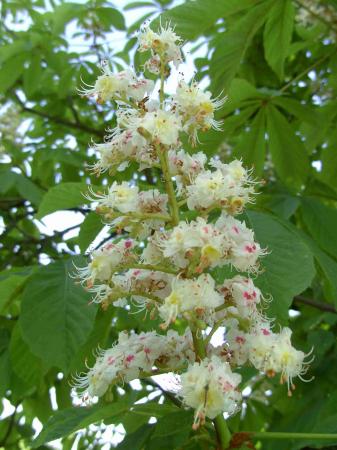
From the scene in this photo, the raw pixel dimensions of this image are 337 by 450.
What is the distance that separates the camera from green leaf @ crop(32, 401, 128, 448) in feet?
3.45

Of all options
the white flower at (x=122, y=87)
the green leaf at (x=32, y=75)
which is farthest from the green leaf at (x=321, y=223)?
the green leaf at (x=32, y=75)

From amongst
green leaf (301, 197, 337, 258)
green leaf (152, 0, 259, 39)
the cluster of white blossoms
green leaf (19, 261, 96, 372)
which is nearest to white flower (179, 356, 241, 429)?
the cluster of white blossoms

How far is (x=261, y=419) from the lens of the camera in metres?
2.91

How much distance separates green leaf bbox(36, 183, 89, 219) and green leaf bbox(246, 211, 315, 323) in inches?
15.4

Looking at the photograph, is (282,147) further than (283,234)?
Yes

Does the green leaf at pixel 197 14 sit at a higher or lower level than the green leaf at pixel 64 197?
higher

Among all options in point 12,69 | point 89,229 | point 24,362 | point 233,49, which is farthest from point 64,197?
point 12,69

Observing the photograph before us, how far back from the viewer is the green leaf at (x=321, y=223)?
1686mm

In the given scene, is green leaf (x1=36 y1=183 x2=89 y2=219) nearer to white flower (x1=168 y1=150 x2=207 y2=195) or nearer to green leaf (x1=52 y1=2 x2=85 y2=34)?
white flower (x1=168 y1=150 x2=207 y2=195)

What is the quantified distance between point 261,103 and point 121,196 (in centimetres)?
119

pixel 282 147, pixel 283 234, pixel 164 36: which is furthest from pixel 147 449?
pixel 282 147

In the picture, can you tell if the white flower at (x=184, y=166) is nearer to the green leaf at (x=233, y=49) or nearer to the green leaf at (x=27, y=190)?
the green leaf at (x=233, y=49)

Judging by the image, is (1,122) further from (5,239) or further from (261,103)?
(261,103)

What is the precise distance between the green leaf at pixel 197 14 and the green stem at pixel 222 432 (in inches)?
44.9
